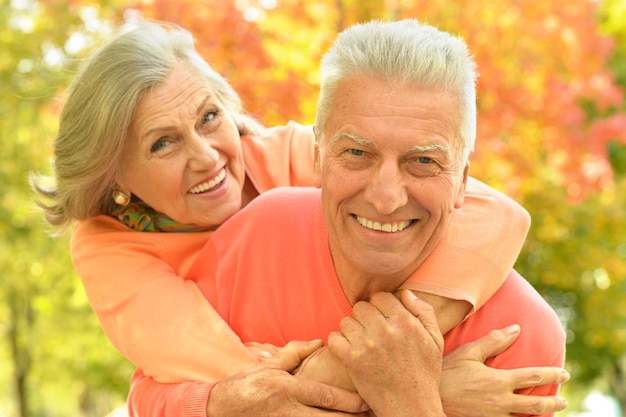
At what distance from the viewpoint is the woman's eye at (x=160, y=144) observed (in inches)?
108

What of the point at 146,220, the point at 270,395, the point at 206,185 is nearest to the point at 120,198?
the point at 146,220

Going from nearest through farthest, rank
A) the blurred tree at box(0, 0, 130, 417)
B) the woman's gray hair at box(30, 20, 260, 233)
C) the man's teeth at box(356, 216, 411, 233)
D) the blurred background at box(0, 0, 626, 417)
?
the man's teeth at box(356, 216, 411, 233) < the woman's gray hair at box(30, 20, 260, 233) < the blurred background at box(0, 0, 626, 417) < the blurred tree at box(0, 0, 130, 417)

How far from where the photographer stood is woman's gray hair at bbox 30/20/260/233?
2.69 meters

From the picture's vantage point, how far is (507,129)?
20.9ft

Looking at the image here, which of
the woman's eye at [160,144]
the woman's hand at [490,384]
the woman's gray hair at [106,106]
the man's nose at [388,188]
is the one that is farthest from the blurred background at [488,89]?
the woman's hand at [490,384]

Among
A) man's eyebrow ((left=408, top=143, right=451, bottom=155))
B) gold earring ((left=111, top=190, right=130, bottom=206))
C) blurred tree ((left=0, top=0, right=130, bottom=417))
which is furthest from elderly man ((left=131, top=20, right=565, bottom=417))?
blurred tree ((left=0, top=0, right=130, bottom=417))

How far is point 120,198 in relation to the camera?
2.94 m

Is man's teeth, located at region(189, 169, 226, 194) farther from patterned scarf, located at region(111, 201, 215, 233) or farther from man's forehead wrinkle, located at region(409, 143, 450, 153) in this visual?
man's forehead wrinkle, located at region(409, 143, 450, 153)

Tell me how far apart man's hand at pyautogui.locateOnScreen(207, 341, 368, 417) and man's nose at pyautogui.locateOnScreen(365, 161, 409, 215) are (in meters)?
0.53

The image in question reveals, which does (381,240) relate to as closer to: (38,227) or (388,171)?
(388,171)

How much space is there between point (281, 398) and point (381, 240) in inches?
20.0

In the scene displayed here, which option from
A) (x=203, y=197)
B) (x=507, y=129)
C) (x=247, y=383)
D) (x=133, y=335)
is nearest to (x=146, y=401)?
(x=133, y=335)

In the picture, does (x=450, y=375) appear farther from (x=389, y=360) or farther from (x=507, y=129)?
(x=507, y=129)

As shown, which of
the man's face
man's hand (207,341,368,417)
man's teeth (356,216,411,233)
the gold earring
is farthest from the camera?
the gold earring
